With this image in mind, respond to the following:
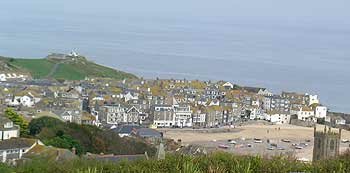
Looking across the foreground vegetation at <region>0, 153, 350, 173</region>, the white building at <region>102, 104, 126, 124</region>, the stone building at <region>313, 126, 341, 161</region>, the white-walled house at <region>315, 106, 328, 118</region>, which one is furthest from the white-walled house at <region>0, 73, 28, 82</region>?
the foreground vegetation at <region>0, 153, 350, 173</region>

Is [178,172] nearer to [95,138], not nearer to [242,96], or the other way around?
[95,138]

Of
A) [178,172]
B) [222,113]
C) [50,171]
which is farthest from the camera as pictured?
[222,113]

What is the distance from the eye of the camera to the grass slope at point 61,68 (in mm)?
46312

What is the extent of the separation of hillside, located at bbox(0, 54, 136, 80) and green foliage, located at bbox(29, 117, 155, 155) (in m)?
25.2

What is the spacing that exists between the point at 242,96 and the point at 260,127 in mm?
6214

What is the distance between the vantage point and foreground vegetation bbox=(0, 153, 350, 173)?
20.8 feet

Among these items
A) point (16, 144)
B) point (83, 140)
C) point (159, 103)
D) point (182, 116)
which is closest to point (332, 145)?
point (83, 140)

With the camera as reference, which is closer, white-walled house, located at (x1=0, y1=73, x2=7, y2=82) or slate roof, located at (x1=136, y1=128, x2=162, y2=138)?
slate roof, located at (x1=136, y1=128, x2=162, y2=138)

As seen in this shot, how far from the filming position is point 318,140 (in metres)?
17.2

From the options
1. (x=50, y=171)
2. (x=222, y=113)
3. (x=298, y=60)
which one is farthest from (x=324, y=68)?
(x=50, y=171)

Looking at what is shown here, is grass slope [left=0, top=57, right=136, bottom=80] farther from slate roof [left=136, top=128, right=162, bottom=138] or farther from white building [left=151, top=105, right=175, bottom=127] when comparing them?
slate roof [left=136, top=128, right=162, bottom=138]

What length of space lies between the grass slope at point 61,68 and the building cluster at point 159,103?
456 cm

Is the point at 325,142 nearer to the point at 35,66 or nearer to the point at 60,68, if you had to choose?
the point at 35,66

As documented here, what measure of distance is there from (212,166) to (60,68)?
4399 centimetres
